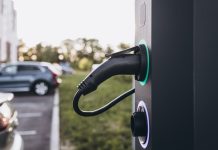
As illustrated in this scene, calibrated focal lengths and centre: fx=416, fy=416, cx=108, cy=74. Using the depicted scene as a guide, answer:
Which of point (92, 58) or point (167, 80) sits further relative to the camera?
point (92, 58)

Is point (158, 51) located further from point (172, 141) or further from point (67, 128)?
point (67, 128)

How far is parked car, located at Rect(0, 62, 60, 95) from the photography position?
5.09m

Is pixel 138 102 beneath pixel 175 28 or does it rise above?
beneath

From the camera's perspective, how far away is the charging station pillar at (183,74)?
843mm

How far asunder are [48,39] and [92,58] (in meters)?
0.27

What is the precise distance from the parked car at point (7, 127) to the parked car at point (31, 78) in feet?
8.20

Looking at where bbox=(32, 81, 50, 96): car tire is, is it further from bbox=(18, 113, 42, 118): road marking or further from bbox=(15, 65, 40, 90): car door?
bbox=(18, 113, 42, 118): road marking

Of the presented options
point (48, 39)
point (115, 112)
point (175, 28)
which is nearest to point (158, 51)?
point (175, 28)

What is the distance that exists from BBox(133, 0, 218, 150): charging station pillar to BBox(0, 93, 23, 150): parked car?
3.91 feet

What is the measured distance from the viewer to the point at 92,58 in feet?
7.09

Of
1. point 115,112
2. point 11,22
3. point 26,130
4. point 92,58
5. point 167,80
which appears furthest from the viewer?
point 115,112

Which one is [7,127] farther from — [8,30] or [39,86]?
[39,86]

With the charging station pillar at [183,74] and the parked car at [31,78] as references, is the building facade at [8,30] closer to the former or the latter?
the charging station pillar at [183,74]

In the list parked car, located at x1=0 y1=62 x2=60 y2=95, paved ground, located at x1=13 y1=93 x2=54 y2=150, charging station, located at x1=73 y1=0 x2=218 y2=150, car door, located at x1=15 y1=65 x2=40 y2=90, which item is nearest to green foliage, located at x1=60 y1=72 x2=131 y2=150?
paved ground, located at x1=13 y1=93 x2=54 y2=150
